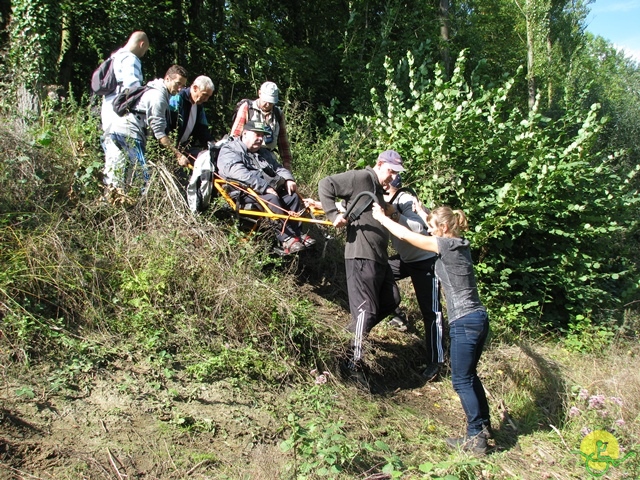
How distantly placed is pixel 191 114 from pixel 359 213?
2.47 metres

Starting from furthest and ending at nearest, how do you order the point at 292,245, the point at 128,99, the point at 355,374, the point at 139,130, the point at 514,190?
the point at 514,190 < the point at 139,130 < the point at 128,99 < the point at 292,245 < the point at 355,374

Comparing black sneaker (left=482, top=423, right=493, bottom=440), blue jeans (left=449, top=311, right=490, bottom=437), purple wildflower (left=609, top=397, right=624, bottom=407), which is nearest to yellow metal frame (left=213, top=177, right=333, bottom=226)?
blue jeans (left=449, top=311, right=490, bottom=437)

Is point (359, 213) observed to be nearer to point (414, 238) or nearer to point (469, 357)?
point (414, 238)

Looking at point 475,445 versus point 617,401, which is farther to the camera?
point 617,401

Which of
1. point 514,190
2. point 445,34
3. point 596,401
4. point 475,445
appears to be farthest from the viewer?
point 445,34

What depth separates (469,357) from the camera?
4734mm

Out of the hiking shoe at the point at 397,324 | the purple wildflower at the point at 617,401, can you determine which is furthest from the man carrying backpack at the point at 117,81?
the purple wildflower at the point at 617,401

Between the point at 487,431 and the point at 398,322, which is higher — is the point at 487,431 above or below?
below

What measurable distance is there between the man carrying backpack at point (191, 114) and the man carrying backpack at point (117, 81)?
47 centimetres

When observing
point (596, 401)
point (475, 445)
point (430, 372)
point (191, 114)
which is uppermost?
point (191, 114)

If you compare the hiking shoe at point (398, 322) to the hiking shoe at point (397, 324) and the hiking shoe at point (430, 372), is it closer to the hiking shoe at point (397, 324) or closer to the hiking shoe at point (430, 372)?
the hiking shoe at point (397, 324)

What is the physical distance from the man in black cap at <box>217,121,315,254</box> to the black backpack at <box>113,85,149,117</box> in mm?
985

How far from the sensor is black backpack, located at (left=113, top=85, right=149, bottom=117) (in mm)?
6037

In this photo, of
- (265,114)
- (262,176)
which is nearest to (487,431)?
(262,176)
